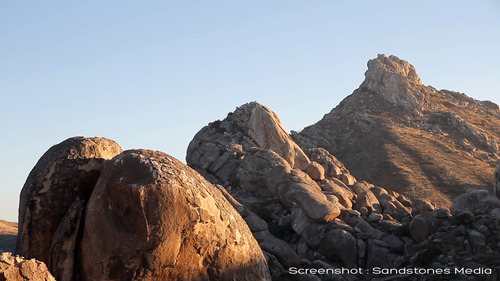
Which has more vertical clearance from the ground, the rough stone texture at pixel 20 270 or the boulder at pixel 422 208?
the boulder at pixel 422 208

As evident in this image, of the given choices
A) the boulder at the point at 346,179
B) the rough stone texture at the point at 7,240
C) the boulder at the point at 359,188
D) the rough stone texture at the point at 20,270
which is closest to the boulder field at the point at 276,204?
the rough stone texture at the point at 20,270

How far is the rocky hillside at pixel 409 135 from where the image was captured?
1948 inches

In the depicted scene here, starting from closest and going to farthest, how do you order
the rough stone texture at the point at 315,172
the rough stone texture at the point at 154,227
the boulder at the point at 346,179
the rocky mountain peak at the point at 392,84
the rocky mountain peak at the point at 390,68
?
the rough stone texture at the point at 154,227 → the rough stone texture at the point at 315,172 → the boulder at the point at 346,179 → the rocky mountain peak at the point at 392,84 → the rocky mountain peak at the point at 390,68

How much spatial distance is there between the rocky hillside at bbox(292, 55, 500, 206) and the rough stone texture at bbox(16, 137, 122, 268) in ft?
124

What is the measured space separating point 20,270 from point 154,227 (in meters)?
2.46

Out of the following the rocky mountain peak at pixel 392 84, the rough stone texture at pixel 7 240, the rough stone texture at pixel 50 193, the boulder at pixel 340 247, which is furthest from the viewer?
the rocky mountain peak at pixel 392 84

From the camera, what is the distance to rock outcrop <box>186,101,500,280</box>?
963 inches

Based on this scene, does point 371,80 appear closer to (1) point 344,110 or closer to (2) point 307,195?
(1) point 344,110

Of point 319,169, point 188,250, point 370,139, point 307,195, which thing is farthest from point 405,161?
point 188,250

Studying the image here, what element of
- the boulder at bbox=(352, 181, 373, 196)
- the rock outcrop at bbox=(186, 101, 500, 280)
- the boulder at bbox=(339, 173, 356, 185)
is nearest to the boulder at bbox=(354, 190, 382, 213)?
the rock outcrop at bbox=(186, 101, 500, 280)

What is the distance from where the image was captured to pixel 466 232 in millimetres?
25812

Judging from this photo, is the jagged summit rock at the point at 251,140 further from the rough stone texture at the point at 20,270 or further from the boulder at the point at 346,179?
the rough stone texture at the point at 20,270

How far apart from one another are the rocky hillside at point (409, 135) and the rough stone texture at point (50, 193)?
37.8m

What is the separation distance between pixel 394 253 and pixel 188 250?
17974mm
